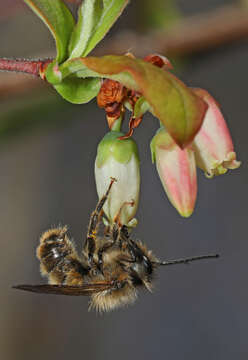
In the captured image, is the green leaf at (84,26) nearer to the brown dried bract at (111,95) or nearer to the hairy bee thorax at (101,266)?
the brown dried bract at (111,95)

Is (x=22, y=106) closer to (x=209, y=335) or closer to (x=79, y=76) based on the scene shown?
(x=79, y=76)

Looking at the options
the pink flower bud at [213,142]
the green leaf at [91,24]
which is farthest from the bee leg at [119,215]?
the green leaf at [91,24]

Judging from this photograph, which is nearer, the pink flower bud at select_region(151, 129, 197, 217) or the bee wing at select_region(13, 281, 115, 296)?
the pink flower bud at select_region(151, 129, 197, 217)

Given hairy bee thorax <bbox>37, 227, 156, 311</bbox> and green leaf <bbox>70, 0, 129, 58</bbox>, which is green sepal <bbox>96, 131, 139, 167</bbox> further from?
hairy bee thorax <bbox>37, 227, 156, 311</bbox>

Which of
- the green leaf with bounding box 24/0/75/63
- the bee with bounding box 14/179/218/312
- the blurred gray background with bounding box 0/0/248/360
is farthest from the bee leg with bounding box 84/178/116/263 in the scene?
the blurred gray background with bounding box 0/0/248/360

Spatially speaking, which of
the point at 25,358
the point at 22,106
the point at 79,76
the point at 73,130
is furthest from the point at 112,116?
the point at 73,130

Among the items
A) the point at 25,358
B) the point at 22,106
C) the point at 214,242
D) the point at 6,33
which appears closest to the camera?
the point at 22,106
